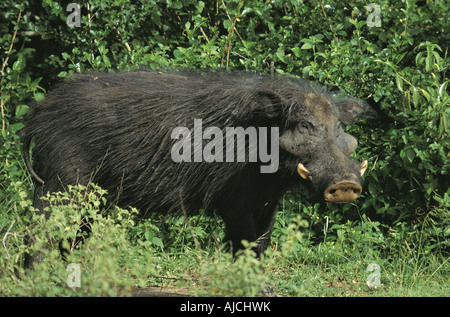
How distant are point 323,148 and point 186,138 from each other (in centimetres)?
98

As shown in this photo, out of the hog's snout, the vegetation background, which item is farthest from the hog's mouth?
the vegetation background

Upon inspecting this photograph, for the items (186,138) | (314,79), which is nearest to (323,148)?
(186,138)

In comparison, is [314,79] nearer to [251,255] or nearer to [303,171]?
[303,171]

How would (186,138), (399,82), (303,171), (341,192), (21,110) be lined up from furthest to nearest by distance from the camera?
(21,110) < (399,82) < (186,138) < (303,171) < (341,192)

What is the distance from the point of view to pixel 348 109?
18.2ft

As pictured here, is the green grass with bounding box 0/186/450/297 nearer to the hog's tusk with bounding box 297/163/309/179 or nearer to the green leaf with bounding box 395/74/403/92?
the hog's tusk with bounding box 297/163/309/179

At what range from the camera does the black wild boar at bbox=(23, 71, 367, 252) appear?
511 cm

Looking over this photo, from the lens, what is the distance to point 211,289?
404 cm

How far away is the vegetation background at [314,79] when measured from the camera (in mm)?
5641

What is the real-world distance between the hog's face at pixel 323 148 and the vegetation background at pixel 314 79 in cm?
66

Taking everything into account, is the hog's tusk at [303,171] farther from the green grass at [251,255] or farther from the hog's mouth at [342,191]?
the green grass at [251,255]

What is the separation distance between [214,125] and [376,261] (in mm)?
1663

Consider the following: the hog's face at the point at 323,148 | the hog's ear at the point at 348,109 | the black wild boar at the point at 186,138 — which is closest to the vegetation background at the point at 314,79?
the black wild boar at the point at 186,138

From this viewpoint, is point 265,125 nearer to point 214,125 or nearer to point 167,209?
point 214,125
